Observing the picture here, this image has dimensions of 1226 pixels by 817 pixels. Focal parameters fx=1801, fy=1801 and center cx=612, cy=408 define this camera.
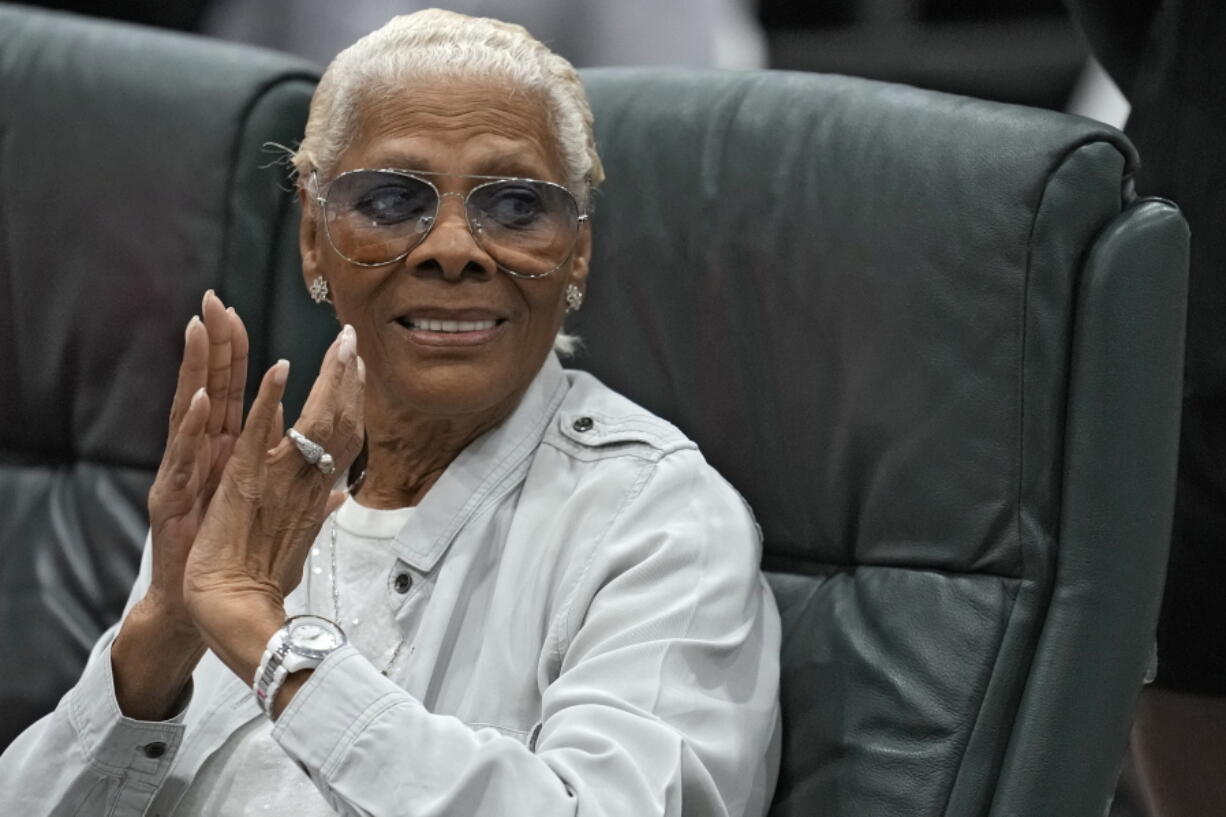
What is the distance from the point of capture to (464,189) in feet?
5.80

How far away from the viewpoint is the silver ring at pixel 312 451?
1606 mm

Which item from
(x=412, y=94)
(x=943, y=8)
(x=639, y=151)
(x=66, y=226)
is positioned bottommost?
(x=943, y=8)

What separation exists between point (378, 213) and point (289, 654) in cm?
49

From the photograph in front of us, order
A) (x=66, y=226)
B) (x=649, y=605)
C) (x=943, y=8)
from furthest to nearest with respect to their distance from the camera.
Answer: (x=943, y=8), (x=66, y=226), (x=649, y=605)

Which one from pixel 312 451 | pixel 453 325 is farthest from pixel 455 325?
pixel 312 451

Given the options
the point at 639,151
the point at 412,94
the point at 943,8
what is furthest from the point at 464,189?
the point at 943,8

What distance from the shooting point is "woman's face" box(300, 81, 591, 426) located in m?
1.77

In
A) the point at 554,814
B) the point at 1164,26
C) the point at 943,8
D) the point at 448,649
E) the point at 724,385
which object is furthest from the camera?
the point at 943,8

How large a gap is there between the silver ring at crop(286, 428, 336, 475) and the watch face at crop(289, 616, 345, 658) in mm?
146

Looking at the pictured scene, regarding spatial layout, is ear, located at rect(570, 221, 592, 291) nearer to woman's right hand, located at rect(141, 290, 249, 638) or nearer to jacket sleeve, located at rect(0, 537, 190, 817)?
woman's right hand, located at rect(141, 290, 249, 638)

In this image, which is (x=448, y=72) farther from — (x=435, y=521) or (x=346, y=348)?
(x=435, y=521)

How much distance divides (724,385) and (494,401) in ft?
0.88

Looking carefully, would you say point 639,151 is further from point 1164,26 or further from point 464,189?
point 1164,26

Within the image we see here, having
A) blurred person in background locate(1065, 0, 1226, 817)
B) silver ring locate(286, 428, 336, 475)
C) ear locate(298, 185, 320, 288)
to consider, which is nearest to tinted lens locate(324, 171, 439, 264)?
ear locate(298, 185, 320, 288)
